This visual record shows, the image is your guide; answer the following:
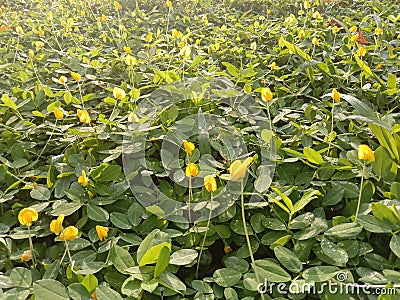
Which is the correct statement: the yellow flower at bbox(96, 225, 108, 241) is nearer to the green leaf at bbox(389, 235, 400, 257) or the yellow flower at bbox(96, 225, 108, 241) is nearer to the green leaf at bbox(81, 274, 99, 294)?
the green leaf at bbox(81, 274, 99, 294)

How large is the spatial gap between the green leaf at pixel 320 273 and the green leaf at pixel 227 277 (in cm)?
12

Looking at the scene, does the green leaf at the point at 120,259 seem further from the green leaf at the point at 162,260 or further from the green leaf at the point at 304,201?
the green leaf at the point at 304,201

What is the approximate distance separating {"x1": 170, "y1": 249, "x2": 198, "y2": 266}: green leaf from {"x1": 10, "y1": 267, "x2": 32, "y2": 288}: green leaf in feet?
0.86

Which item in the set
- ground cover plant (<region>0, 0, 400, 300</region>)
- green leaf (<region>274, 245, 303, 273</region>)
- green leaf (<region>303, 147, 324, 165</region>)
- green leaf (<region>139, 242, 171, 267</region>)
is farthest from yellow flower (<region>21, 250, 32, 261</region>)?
green leaf (<region>303, 147, 324, 165</region>)

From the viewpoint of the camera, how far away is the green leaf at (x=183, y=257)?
833mm

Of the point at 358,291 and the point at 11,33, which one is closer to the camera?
the point at 358,291

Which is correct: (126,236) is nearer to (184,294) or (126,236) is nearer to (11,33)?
(184,294)

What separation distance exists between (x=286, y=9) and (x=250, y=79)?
1.29 meters

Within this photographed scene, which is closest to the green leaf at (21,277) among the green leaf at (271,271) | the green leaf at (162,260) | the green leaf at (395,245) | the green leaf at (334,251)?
the green leaf at (162,260)

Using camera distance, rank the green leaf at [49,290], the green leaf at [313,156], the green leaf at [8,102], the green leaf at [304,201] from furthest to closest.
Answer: the green leaf at [8,102], the green leaf at [313,156], the green leaf at [304,201], the green leaf at [49,290]

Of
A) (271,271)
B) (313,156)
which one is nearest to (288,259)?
(271,271)

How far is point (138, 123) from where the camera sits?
1.19 meters

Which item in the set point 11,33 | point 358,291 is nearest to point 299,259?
point 358,291

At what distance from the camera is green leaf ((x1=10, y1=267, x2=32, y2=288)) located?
82 cm
